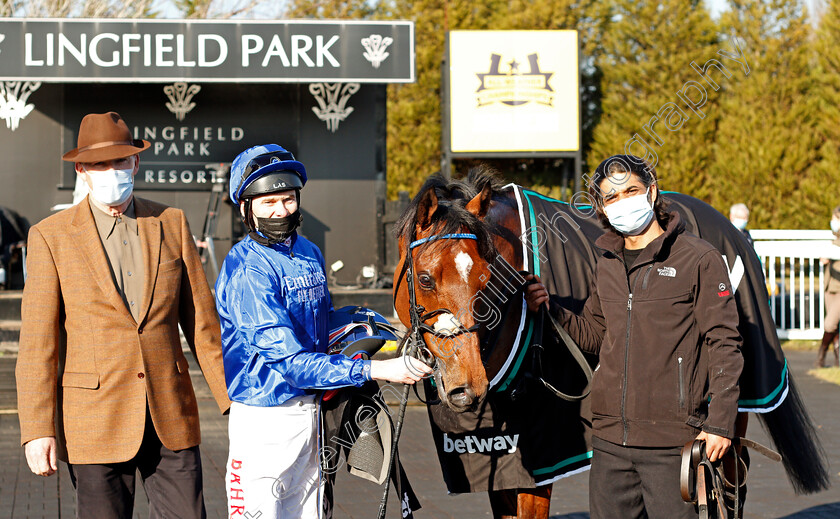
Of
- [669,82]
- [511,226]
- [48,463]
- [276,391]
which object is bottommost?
[48,463]

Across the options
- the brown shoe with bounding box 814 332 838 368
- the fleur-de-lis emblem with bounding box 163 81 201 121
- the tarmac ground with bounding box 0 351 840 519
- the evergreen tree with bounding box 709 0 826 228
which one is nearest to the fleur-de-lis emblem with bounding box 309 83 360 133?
the fleur-de-lis emblem with bounding box 163 81 201 121

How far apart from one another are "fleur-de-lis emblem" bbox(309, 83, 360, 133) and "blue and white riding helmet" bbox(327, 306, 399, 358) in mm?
9455

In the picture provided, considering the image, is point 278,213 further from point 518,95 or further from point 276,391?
point 518,95

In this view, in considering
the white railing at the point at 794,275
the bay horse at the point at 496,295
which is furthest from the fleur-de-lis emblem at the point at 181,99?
the bay horse at the point at 496,295

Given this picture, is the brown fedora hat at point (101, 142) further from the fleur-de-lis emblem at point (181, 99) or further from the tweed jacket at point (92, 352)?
the fleur-de-lis emblem at point (181, 99)

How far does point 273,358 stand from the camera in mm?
3008

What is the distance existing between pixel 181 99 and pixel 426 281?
10143mm

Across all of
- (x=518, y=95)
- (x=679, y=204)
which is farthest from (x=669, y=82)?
(x=679, y=204)

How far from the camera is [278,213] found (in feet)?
10.4

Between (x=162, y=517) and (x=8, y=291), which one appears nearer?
(x=162, y=517)

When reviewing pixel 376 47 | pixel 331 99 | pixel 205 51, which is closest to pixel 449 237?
pixel 376 47

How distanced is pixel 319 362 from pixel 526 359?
3.17 feet

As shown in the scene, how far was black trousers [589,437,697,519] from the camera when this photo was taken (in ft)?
10.4

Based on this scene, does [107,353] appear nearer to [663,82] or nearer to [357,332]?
[357,332]
